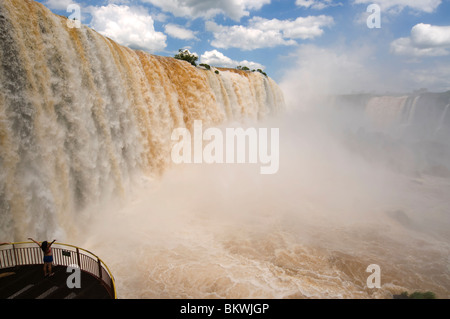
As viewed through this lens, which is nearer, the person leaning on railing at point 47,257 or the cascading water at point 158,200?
the person leaning on railing at point 47,257

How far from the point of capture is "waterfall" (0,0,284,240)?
27.5ft

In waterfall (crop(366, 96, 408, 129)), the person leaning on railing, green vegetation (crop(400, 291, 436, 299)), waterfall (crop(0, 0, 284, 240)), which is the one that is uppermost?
waterfall (crop(366, 96, 408, 129))

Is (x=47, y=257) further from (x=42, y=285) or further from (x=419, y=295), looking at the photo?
(x=419, y=295)

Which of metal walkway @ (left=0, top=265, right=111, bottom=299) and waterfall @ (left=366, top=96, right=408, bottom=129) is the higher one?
waterfall @ (left=366, top=96, right=408, bottom=129)

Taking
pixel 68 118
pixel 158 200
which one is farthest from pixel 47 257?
pixel 158 200

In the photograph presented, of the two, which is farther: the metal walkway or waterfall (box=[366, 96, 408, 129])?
waterfall (box=[366, 96, 408, 129])

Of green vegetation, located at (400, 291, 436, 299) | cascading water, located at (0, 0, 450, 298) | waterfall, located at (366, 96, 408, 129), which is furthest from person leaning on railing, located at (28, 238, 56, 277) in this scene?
waterfall, located at (366, 96, 408, 129)

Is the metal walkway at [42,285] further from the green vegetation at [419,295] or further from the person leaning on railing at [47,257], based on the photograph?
the green vegetation at [419,295]

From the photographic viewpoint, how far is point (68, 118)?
10.4 metres

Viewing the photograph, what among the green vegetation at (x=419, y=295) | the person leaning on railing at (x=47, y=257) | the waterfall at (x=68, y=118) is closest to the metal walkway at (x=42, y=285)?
the person leaning on railing at (x=47, y=257)

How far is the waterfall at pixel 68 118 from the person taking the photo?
8.38 m

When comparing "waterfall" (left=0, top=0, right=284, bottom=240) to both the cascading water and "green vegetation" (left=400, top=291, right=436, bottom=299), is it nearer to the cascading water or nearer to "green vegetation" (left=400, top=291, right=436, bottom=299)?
the cascading water
